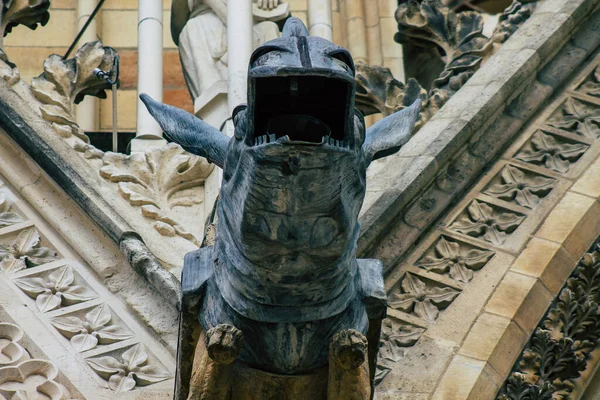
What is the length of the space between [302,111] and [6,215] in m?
2.65

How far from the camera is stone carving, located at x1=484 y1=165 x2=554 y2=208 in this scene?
838 cm

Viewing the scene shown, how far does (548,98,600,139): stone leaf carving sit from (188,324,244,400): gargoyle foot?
264 centimetres

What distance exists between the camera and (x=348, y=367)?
625 centimetres

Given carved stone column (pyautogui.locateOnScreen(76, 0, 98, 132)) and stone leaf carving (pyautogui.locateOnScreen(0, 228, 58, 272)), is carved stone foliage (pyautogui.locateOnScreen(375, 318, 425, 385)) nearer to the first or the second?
stone leaf carving (pyautogui.locateOnScreen(0, 228, 58, 272))

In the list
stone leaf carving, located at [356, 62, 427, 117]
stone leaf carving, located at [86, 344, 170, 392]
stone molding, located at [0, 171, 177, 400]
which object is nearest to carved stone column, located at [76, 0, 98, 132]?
stone leaf carving, located at [356, 62, 427, 117]

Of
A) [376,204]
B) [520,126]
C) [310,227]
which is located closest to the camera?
[310,227]

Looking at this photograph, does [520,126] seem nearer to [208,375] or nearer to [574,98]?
[574,98]

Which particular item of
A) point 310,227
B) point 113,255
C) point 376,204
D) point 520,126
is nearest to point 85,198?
point 113,255

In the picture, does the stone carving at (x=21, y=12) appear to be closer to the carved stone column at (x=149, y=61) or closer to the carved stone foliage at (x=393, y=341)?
the carved stone column at (x=149, y=61)

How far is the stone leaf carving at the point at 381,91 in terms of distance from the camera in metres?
9.32

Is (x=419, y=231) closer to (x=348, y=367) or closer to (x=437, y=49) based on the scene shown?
(x=348, y=367)

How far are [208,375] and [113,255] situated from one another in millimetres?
1746

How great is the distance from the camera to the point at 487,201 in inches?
329

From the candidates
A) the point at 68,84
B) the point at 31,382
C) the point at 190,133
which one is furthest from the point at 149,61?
the point at 190,133
